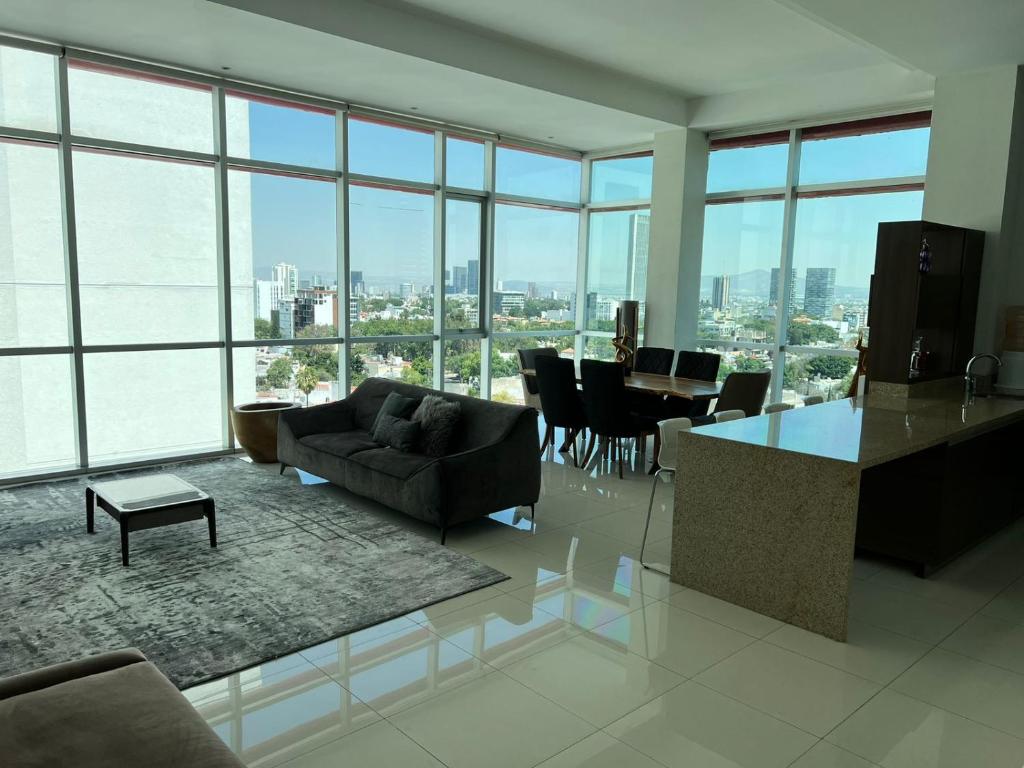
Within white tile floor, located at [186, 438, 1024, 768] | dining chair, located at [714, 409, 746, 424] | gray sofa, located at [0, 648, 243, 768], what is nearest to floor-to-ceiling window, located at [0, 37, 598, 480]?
white tile floor, located at [186, 438, 1024, 768]

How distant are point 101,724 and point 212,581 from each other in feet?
7.45

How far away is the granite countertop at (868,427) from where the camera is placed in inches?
143

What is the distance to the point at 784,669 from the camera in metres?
3.26

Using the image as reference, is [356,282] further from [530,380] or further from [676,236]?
[676,236]

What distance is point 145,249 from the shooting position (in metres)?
6.61

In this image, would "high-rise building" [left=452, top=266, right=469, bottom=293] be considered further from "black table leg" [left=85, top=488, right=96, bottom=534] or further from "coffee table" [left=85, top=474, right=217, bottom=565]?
"black table leg" [left=85, top=488, right=96, bottom=534]

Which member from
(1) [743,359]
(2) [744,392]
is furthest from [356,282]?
(1) [743,359]

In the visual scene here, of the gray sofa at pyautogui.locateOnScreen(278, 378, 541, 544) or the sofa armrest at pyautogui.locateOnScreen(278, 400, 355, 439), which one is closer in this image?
the gray sofa at pyautogui.locateOnScreen(278, 378, 541, 544)

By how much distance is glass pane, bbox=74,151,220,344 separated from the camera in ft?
20.8

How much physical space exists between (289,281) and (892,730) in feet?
21.1

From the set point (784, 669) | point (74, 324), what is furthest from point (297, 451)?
point (784, 669)

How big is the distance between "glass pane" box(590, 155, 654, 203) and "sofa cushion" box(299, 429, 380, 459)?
5400 mm

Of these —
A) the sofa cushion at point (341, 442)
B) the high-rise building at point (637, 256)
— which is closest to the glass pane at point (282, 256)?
the sofa cushion at point (341, 442)

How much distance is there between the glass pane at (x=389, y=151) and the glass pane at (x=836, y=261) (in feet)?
14.0
